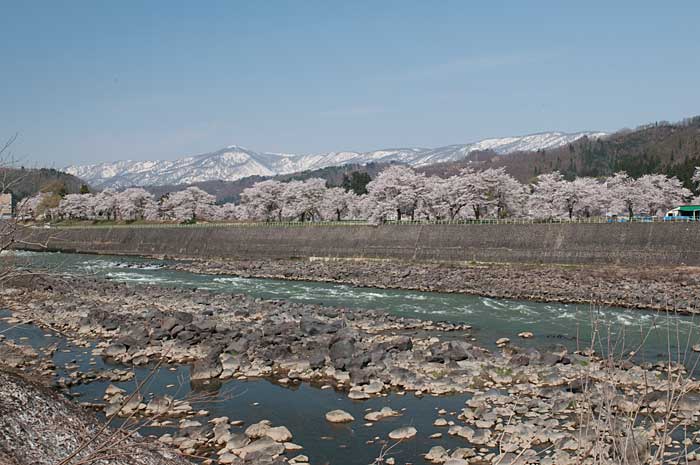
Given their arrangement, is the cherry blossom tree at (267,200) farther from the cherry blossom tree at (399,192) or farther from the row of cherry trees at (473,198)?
the cherry blossom tree at (399,192)

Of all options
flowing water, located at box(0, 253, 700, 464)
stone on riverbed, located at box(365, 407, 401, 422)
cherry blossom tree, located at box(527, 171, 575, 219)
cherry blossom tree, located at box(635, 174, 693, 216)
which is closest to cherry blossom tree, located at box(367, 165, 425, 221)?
cherry blossom tree, located at box(527, 171, 575, 219)

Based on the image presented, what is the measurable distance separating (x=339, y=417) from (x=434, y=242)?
29.9 metres

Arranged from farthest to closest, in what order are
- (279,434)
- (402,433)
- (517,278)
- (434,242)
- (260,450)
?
(434,242) < (517,278) < (279,434) < (402,433) < (260,450)

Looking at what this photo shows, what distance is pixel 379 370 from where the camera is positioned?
1291cm

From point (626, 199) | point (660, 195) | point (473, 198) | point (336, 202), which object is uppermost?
point (336, 202)

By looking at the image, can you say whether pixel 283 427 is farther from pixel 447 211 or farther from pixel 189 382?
pixel 447 211

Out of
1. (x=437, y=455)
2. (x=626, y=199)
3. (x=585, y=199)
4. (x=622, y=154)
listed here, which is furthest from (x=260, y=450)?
(x=622, y=154)

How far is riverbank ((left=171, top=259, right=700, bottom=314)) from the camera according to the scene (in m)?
23.5

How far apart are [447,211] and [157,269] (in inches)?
1036

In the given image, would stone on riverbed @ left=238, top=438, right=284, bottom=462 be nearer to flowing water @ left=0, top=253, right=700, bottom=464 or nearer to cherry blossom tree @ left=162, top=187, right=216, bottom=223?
flowing water @ left=0, top=253, right=700, bottom=464

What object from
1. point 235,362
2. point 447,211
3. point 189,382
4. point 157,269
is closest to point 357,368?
point 235,362

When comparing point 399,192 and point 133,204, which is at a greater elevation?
point 133,204

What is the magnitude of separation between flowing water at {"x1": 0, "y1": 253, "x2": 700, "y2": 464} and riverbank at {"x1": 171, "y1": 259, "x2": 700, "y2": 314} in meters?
1.44

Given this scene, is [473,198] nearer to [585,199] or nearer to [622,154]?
[585,199]
